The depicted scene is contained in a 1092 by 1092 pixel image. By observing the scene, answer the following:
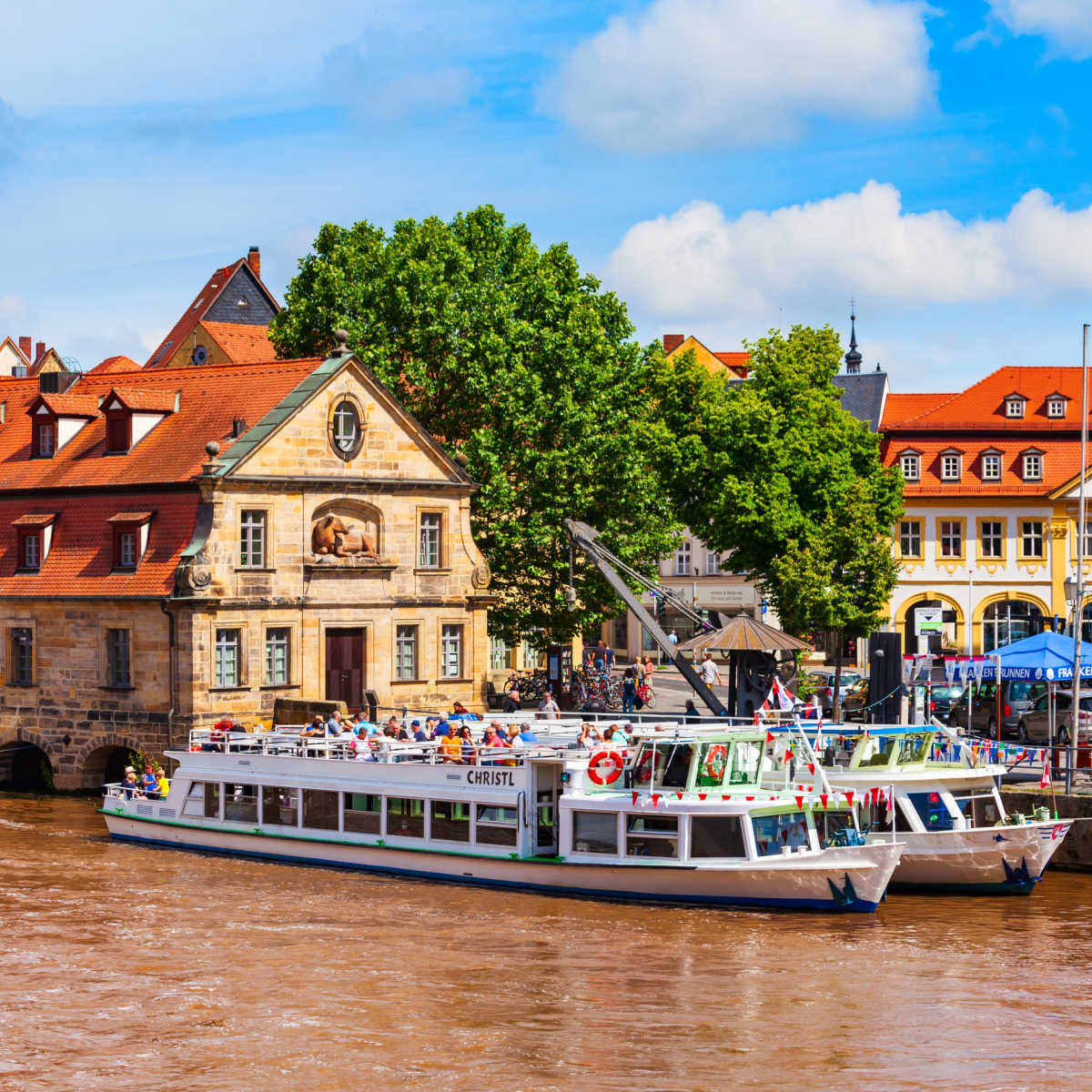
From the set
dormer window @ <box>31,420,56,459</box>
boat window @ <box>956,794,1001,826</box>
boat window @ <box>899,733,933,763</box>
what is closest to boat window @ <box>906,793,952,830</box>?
boat window @ <box>956,794,1001,826</box>

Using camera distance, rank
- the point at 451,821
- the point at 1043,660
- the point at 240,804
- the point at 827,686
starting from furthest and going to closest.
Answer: the point at 827,686, the point at 1043,660, the point at 240,804, the point at 451,821

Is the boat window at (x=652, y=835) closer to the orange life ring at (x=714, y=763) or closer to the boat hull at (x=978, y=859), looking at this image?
the orange life ring at (x=714, y=763)

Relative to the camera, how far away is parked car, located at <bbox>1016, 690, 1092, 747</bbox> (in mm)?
45406

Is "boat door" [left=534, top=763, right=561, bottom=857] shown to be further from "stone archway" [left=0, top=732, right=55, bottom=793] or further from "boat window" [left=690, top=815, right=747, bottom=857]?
"stone archway" [left=0, top=732, right=55, bottom=793]

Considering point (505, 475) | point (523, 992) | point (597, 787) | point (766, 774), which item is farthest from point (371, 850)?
point (505, 475)

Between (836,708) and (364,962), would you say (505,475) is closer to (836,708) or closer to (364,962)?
(836,708)

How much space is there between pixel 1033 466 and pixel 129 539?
4504 cm

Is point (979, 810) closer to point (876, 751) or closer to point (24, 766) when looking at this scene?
point (876, 751)

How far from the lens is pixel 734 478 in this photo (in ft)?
201

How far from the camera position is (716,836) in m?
33.9

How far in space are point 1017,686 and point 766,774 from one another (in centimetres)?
1678

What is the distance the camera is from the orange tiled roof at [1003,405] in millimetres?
81375

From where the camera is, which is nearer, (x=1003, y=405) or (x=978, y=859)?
(x=978, y=859)

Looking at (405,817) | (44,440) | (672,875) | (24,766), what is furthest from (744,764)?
(44,440)
